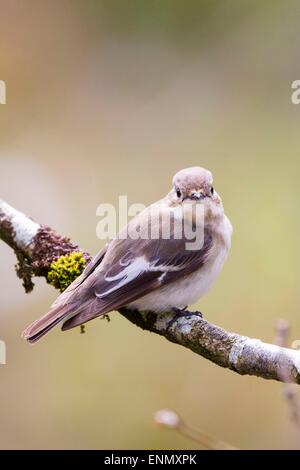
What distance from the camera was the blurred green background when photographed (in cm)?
526

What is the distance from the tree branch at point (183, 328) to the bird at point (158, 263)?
5.1 inches

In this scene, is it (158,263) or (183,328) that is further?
(158,263)

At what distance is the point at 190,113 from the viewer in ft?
24.1

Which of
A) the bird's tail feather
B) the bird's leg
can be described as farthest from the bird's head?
the bird's tail feather

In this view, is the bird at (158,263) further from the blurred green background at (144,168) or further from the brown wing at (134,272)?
the blurred green background at (144,168)

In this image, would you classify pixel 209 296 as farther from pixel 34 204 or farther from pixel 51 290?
pixel 34 204

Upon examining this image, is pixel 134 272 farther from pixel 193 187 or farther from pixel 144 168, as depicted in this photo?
pixel 144 168

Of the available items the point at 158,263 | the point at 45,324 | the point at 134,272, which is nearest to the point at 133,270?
the point at 134,272

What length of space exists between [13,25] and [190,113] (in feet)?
7.15

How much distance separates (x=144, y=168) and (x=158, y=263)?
328 centimetres

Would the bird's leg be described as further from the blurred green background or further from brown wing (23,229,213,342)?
the blurred green background

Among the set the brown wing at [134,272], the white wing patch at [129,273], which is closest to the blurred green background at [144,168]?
the brown wing at [134,272]

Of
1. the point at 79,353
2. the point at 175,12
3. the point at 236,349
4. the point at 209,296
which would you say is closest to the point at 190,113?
the point at 175,12

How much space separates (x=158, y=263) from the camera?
11.3ft
